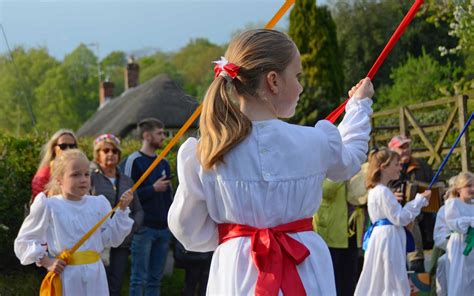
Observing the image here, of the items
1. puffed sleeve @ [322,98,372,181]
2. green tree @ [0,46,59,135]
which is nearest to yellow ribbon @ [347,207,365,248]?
puffed sleeve @ [322,98,372,181]

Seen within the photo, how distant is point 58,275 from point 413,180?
540cm

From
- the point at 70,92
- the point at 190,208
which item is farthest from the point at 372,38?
the point at 190,208

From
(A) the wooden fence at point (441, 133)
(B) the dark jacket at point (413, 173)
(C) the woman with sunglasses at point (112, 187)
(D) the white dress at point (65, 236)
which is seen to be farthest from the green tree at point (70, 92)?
(D) the white dress at point (65, 236)

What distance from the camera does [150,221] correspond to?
31.1ft

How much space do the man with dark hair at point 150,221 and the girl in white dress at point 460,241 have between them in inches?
125

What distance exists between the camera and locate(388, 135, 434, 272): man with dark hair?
1013cm

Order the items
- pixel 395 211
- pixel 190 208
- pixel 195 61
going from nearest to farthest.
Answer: pixel 190 208 < pixel 395 211 < pixel 195 61

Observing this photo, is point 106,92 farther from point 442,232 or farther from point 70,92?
point 442,232

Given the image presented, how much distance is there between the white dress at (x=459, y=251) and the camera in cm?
933

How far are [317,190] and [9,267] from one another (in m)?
7.25

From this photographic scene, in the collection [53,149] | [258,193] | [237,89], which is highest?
[237,89]

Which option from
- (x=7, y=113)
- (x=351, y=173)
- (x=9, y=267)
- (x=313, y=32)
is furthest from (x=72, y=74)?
(x=351, y=173)

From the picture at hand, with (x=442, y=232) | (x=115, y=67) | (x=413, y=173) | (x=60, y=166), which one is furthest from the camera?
(x=115, y=67)

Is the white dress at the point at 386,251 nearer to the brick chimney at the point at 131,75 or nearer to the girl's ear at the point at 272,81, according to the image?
the girl's ear at the point at 272,81
